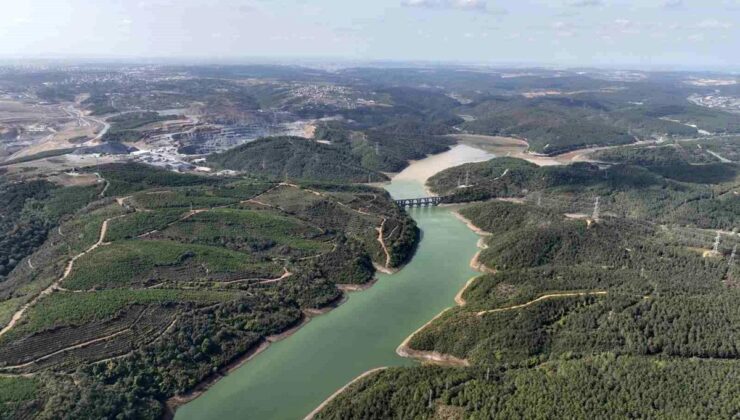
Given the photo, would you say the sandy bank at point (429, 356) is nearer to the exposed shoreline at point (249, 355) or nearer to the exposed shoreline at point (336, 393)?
the exposed shoreline at point (336, 393)

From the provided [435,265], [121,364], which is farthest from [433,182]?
[121,364]

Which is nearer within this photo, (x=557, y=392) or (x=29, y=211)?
(x=557, y=392)

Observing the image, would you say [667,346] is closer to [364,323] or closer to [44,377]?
[364,323]

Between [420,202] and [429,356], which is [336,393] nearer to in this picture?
[429,356]

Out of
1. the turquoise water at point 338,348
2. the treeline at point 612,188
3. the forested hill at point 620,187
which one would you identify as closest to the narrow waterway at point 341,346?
the turquoise water at point 338,348

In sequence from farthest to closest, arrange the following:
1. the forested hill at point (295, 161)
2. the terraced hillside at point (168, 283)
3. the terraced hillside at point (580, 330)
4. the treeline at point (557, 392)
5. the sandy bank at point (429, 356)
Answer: the forested hill at point (295, 161)
the sandy bank at point (429, 356)
the terraced hillside at point (168, 283)
the terraced hillside at point (580, 330)
the treeline at point (557, 392)

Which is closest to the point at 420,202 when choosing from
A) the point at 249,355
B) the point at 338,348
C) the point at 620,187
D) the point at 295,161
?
the point at 295,161
